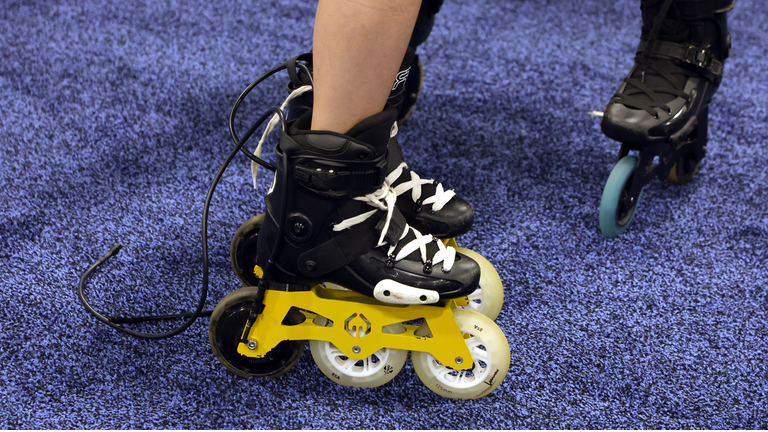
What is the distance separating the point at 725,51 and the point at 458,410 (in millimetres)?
876

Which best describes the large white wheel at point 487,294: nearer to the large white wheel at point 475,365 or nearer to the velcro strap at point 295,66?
the large white wheel at point 475,365

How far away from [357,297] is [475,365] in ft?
0.60

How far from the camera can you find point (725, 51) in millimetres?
1185

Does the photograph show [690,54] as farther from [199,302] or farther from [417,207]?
[199,302]

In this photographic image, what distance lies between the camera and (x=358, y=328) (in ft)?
2.70

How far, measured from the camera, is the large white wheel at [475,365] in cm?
81

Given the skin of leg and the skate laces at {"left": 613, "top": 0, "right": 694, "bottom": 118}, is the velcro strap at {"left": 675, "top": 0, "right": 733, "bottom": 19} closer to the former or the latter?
the skate laces at {"left": 613, "top": 0, "right": 694, "bottom": 118}

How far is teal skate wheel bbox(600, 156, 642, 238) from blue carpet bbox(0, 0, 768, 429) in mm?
37

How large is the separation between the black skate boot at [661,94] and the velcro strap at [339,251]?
54 cm

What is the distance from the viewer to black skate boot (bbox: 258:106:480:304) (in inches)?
28.2

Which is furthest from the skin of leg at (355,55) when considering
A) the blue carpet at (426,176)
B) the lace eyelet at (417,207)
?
the blue carpet at (426,176)

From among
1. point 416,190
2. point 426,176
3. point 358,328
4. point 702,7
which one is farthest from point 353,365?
point 702,7

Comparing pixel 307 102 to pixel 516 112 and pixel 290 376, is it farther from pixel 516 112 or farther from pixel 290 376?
pixel 516 112

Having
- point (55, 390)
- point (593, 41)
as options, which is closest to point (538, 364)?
point (55, 390)
